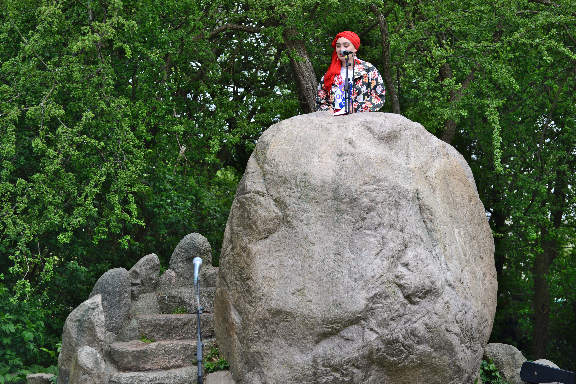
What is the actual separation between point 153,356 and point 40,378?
1.54m

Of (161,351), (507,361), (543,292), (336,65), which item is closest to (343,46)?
(336,65)

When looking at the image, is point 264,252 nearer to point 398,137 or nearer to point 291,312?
point 291,312

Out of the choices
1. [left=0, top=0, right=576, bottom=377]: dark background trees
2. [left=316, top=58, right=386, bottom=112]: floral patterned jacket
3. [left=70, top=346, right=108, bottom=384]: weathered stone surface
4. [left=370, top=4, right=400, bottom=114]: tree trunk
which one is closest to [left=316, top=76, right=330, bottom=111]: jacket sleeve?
[left=316, top=58, right=386, bottom=112]: floral patterned jacket

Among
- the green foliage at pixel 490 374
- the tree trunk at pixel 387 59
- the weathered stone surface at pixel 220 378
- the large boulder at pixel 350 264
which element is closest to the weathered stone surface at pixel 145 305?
the weathered stone surface at pixel 220 378

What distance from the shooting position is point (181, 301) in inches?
336

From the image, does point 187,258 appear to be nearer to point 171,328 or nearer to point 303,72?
point 171,328

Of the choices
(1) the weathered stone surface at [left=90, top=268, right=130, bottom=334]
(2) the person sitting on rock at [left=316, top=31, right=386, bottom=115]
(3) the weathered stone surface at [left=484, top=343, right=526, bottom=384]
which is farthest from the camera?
(3) the weathered stone surface at [left=484, top=343, right=526, bottom=384]

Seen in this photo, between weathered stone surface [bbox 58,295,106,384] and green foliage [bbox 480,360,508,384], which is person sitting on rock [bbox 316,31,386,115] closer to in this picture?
weathered stone surface [bbox 58,295,106,384]

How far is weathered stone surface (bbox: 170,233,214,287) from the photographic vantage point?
8.93 metres

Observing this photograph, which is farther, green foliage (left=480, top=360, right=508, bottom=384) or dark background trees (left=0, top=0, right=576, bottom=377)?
green foliage (left=480, top=360, right=508, bottom=384)

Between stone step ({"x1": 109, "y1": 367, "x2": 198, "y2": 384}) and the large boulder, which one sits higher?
the large boulder

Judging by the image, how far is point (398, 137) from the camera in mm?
6426

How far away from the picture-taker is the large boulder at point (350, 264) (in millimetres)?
5828

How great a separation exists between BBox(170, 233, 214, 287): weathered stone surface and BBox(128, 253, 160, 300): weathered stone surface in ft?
0.85
